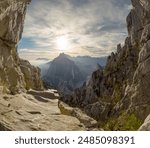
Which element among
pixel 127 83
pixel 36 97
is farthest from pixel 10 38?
pixel 127 83

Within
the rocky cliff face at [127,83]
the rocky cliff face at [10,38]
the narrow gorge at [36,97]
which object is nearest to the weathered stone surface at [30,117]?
the narrow gorge at [36,97]

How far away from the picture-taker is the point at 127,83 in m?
127

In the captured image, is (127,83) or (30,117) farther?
(127,83)

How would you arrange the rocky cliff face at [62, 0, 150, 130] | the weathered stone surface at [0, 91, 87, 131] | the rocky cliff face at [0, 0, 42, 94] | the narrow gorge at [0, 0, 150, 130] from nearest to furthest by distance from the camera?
the weathered stone surface at [0, 91, 87, 131] → the narrow gorge at [0, 0, 150, 130] → the rocky cliff face at [0, 0, 42, 94] → the rocky cliff face at [62, 0, 150, 130]

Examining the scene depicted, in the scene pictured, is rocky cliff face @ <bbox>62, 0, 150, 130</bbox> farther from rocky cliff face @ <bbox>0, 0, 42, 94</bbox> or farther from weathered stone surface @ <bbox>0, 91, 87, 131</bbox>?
rocky cliff face @ <bbox>0, 0, 42, 94</bbox>

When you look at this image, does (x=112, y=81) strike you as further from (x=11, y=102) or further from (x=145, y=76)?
(x=11, y=102)

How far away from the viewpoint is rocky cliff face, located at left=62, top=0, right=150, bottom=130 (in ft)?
285

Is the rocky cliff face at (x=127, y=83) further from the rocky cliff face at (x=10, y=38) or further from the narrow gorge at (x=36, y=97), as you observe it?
the rocky cliff face at (x=10, y=38)

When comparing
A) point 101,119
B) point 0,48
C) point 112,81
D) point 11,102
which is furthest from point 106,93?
point 11,102

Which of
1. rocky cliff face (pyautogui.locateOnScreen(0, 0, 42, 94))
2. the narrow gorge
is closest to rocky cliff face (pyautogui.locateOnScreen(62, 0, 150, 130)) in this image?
the narrow gorge

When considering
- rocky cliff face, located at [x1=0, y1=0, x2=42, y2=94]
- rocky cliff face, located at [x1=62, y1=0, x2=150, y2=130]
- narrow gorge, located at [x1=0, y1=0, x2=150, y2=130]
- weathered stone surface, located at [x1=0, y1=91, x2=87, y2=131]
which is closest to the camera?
weathered stone surface, located at [x1=0, y1=91, x2=87, y2=131]

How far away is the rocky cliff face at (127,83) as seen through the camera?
86938mm

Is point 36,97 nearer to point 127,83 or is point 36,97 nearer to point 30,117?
point 30,117

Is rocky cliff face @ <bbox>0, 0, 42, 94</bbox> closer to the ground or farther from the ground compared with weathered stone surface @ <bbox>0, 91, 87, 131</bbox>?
farther from the ground
